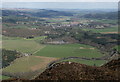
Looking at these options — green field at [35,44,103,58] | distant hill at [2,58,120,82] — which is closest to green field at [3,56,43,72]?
green field at [35,44,103,58]

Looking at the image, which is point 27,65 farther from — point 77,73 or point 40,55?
point 77,73

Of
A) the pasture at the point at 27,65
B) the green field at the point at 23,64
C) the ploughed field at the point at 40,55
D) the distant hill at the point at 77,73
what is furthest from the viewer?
the green field at the point at 23,64

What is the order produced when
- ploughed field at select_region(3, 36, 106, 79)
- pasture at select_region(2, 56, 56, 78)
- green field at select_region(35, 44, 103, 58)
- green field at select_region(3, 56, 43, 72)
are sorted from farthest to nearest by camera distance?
green field at select_region(35, 44, 103, 58) → green field at select_region(3, 56, 43, 72) → ploughed field at select_region(3, 36, 106, 79) → pasture at select_region(2, 56, 56, 78)

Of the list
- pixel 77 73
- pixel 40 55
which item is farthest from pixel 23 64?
pixel 77 73

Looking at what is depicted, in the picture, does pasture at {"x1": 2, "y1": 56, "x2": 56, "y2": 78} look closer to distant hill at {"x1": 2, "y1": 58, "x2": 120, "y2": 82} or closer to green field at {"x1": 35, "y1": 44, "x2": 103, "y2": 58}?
green field at {"x1": 35, "y1": 44, "x2": 103, "y2": 58}

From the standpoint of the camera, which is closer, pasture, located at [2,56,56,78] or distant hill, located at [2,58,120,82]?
distant hill, located at [2,58,120,82]

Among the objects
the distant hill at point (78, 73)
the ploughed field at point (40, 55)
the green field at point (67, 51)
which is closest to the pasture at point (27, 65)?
the ploughed field at point (40, 55)

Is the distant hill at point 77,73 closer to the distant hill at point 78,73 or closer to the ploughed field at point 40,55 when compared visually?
the distant hill at point 78,73
